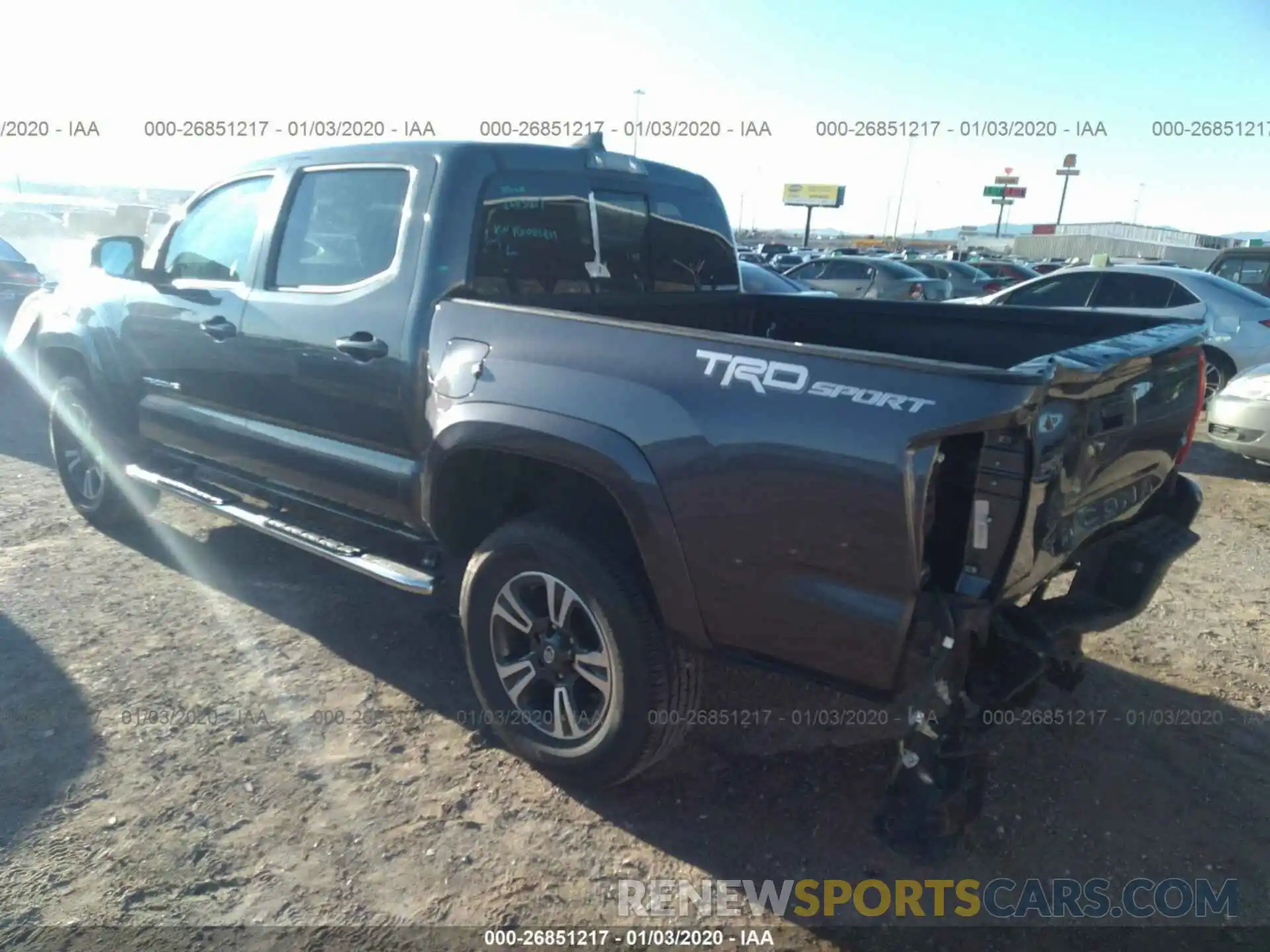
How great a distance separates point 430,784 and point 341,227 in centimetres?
222

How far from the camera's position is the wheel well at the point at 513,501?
2939 mm

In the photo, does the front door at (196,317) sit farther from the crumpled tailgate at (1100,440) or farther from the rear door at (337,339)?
the crumpled tailgate at (1100,440)

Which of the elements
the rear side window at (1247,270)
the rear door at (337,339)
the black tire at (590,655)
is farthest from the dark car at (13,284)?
the rear side window at (1247,270)

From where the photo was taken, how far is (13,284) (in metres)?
9.57

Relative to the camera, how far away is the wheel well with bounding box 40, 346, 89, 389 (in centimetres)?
507

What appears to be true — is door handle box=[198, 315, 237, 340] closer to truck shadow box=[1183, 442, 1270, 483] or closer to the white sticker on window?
the white sticker on window

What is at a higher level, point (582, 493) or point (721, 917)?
point (582, 493)

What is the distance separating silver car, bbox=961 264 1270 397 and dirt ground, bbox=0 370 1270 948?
221 inches

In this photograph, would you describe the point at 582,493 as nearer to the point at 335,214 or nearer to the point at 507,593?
the point at 507,593

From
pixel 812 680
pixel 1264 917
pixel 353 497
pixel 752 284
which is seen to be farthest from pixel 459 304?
pixel 752 284

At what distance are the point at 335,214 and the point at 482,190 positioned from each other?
0.80 meters

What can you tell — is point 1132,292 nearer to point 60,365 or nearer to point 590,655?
point 590,655

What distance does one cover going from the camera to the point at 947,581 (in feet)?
7.47

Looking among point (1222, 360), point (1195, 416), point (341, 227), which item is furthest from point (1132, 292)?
point (341, 227)
